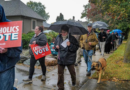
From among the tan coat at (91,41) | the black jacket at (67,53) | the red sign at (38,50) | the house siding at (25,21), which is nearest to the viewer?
the black jacket at (67,53)

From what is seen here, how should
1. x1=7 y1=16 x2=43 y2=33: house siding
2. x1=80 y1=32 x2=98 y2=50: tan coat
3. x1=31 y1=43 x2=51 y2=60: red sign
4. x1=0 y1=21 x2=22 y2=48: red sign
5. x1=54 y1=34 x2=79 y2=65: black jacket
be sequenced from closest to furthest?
x1=0 y1=21 x2=22 y2=48: red sign
x1=54 y1=34 x2=79 y2=65: black jacket
x1=31 y1=43 x2=51 y2=60: red sign
x1=80 y1=32 x2=98 y2=50: tan coat
x1=7 y1=16 x2=43 y2=33: house siding

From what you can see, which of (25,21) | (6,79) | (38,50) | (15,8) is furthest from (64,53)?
(15,8)

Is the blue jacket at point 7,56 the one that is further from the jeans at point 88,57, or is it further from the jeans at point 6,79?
the jeans at point 88,57

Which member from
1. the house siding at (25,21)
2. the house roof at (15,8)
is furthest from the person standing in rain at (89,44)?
the house siding at (25,21)

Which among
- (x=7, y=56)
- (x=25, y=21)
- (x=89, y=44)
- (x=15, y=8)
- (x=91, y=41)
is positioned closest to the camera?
(x=7, y=56)

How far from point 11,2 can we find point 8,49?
23.5m

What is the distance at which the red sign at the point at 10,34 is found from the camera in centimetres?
179

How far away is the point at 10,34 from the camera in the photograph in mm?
1860

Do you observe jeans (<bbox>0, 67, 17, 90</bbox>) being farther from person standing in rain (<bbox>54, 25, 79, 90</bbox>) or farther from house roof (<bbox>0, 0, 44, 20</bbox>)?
house roof (<bbox>0, 0, 44, 20</bbox>)

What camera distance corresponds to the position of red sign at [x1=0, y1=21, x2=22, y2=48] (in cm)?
179

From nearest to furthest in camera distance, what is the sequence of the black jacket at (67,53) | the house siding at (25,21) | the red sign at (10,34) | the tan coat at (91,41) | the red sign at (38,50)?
1. the red sign at (10,34)
2. the black jacket at (67,53)
3. the red sign at (38,50)
4. the tan coat at (91,41)
5. the house siding at (25,21)

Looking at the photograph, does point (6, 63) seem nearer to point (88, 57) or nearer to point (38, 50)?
point (38, 50)

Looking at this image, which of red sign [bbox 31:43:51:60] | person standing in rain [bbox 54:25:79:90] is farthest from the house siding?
person standing in rain [bbox 54:25:79:90]

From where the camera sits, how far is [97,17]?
3831 cm
